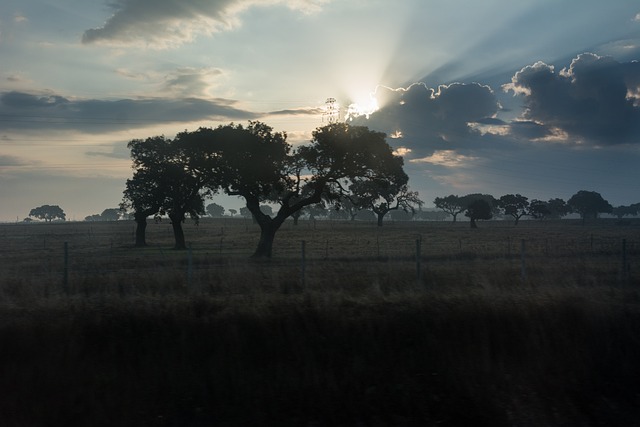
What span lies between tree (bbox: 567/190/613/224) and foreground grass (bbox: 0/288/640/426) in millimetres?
152530

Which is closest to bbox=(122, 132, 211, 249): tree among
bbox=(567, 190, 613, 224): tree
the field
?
the field

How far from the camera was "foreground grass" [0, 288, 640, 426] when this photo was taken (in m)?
7.04

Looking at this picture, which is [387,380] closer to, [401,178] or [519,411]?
[519,411]

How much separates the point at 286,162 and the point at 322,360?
31737 mm

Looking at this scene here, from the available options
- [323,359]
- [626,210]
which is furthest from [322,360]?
[626,210]

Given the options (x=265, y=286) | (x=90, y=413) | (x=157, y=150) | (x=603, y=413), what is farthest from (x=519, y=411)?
(x=157, y=150)

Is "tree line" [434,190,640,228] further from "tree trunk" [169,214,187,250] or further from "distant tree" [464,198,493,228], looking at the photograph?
"tree trunk" [169,214,187,250]

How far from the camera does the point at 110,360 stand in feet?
26.7

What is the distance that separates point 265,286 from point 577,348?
6436 mm

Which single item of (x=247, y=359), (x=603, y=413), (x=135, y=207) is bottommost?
(x=603, y=413)

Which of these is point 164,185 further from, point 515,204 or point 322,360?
point 515,204

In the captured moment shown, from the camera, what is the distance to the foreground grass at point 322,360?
7035 mm

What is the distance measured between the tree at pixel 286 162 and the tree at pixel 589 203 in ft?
418

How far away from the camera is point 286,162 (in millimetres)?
39344
